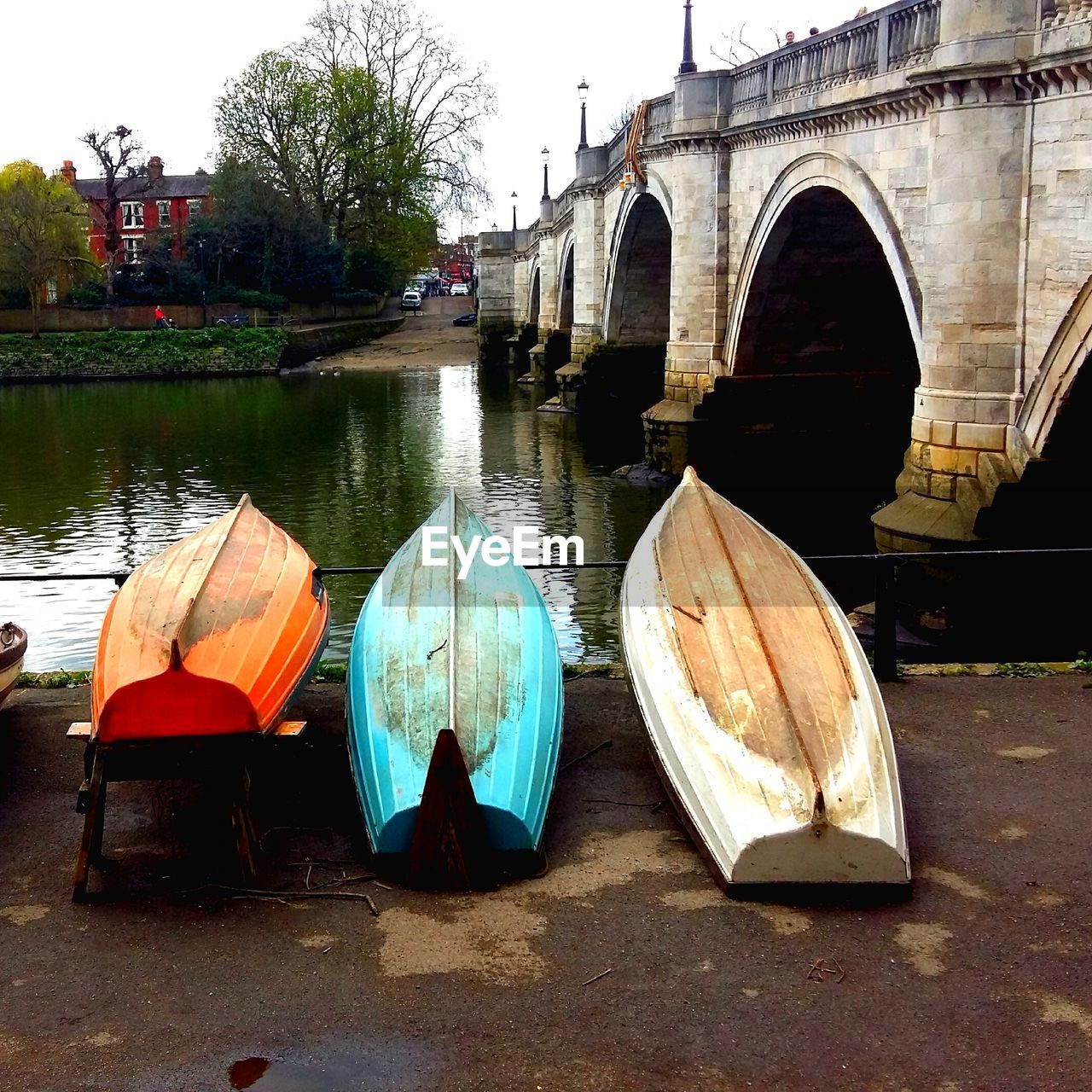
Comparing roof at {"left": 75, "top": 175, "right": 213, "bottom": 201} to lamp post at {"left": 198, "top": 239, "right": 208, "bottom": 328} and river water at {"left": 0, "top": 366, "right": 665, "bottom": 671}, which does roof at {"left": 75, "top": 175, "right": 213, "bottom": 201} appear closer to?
lamp post at {"left": 198, "top": 239, "right": 208, "bottom": 328}

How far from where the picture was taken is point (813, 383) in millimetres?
21266

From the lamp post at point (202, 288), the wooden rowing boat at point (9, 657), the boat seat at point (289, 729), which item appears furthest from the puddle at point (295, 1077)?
the lamp post at point (202, 288)

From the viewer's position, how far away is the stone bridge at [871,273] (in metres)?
11.3

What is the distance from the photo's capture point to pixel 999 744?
6.16 metres

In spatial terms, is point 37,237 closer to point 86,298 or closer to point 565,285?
point 86,298

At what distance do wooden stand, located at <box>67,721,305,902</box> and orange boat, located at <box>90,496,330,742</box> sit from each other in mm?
45

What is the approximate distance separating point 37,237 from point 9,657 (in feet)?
152

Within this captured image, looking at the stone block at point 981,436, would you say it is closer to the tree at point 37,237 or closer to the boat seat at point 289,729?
the boat seat at point 289,729

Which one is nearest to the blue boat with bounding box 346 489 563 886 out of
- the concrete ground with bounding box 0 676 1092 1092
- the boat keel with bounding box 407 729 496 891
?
the boat keel with bounding box 407 729 496 891

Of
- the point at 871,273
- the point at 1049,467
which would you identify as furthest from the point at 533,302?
the point at 1049,467

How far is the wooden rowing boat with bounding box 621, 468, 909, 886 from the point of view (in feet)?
15.3

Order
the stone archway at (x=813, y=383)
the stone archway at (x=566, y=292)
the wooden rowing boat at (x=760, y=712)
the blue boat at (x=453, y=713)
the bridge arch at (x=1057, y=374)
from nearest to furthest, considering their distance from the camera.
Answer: the wooden rowing boat at (x=760, y=712)
the blue boat at (x=453, y=713)
the bridge arch at (x=1057, y=374)
the stone archway at (x=813, y=383)
the stone archway at (x=566, y=292)

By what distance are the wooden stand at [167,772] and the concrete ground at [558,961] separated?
143 mm

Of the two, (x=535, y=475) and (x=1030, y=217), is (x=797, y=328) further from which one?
(x=1030, y=217)
